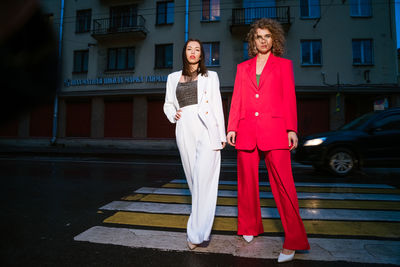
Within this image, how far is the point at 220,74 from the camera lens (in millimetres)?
16188

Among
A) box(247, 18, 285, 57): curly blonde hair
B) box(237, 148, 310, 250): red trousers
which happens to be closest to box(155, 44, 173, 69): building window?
box(247, 18, 285, 57): curly blonde hair

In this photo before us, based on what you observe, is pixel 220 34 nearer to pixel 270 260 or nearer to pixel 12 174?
pixel 12 174

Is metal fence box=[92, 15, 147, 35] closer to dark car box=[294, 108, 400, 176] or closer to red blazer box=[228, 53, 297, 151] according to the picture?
dark car box=[294, 108, 400, 176]

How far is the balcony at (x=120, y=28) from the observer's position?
1705 cm

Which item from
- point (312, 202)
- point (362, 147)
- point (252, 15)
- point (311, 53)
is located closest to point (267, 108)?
point (312, 202)

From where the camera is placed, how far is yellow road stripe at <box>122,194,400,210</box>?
3.63m

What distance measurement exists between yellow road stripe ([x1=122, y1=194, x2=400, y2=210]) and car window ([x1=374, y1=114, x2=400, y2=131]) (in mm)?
3525

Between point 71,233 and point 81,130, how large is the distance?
1715 cm

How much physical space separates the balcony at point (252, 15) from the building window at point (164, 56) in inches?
170

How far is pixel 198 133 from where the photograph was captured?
2527 mm

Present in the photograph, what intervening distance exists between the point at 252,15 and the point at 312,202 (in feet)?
49.6

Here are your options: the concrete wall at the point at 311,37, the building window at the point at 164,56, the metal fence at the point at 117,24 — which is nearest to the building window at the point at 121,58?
the concrete wall at the point at 311,37

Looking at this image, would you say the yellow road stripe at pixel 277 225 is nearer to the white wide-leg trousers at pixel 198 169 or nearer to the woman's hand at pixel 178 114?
the white wide-leg trousers at pixel 198 169

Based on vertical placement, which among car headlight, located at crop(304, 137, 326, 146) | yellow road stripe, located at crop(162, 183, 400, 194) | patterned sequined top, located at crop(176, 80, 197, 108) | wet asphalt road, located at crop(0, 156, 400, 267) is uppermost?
patterned sequined top, located at crop(176, 80, 197, 108)
